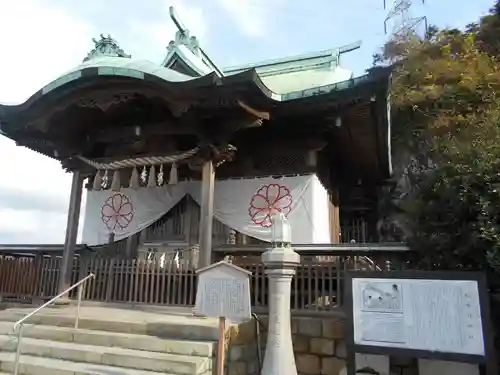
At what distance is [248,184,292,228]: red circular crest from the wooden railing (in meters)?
1.20

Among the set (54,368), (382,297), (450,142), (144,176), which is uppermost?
(450,142)

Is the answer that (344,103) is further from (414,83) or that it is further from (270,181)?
(414,83)

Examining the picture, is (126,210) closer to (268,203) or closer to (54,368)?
(268,203)

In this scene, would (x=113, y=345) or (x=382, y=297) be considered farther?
(x=113, y=345)

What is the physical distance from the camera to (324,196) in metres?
9.52

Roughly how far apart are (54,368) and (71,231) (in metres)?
3.84

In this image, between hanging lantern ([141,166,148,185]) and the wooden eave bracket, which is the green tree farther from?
hanging lantern ([141,166,148,185])

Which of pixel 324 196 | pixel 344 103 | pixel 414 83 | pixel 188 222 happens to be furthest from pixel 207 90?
pixel 414 83

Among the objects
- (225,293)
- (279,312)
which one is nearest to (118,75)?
(225,293)

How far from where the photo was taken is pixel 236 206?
8820mm

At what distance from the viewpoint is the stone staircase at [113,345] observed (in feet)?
16.2

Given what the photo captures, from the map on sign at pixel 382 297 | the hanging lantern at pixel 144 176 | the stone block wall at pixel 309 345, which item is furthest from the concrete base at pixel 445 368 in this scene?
the hanging lantern at pixel 144 176

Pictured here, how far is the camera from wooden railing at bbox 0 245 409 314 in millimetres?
6164

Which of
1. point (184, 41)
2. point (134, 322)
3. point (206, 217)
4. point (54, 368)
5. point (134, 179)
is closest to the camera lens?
point (54, 368)
